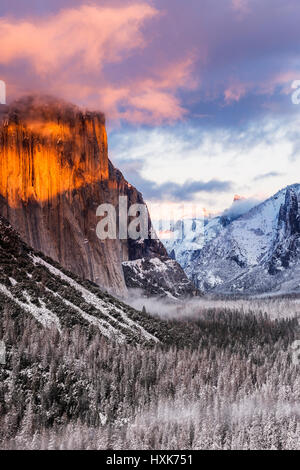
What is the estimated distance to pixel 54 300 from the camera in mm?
130625

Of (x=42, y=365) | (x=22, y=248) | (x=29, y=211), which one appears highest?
(x=29, y=211)

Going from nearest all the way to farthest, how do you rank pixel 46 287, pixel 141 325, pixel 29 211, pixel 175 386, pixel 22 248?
pixel 175 386 < pixel 46 287 < pixel 22 248 < pixel 141 325 < pixel 29 211

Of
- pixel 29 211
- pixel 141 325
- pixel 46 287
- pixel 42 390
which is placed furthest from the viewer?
pixel 29 211

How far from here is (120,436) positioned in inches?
3743

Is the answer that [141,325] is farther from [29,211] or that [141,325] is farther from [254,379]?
[29,211]

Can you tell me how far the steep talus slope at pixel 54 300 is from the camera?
119750mm

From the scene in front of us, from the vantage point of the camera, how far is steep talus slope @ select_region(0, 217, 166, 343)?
11975 centimetres

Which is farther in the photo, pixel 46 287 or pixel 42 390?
pixel 46 287

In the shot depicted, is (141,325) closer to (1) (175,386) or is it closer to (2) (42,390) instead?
(1) (175,386)
